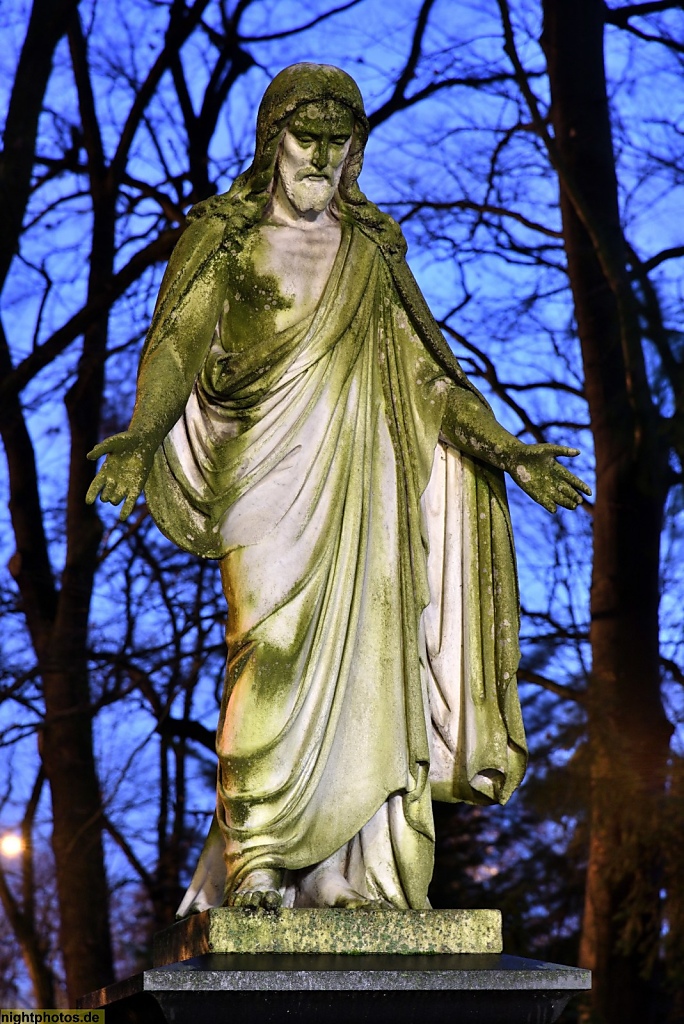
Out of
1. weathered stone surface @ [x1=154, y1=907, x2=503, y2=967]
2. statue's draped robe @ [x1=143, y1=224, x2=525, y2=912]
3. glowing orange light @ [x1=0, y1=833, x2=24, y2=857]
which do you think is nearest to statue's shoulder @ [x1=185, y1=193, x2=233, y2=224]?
statue's draped robe @ [x1=143, y1=224, x2=525, y2=912]

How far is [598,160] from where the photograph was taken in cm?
1138

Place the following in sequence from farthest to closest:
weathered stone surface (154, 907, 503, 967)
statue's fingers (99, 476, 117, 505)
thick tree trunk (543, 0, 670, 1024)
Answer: thick tree trunk (543, 0, 670, 1024)
statue's fingers (99, 476, 117, 505)
weathered stone surface (154, 907, 503, 967)

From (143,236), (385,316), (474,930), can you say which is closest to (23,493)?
(143,236)

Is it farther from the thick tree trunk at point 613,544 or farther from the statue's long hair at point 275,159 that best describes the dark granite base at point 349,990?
the thick tree trunk at point 613,544

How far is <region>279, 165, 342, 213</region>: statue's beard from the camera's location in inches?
183

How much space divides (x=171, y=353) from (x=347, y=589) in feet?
2.53

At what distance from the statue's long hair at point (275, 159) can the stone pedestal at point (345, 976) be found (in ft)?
6.02

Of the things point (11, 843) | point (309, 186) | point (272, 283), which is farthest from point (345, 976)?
point (11, 843)

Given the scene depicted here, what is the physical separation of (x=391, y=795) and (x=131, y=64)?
972cm

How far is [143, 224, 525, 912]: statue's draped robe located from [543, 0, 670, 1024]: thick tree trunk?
5.50 meters

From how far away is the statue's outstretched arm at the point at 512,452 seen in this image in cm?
456

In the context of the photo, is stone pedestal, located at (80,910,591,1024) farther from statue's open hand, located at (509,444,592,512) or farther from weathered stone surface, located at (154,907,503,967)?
statue's open hand, located at (509,444,592,512)

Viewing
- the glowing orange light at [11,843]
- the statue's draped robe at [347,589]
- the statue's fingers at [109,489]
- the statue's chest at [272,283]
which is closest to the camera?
the statue's fingers at [109,489]

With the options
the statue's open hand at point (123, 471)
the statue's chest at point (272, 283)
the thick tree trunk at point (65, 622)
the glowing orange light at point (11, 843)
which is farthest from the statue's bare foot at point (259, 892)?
the glowing orange light at point (11, 843)
